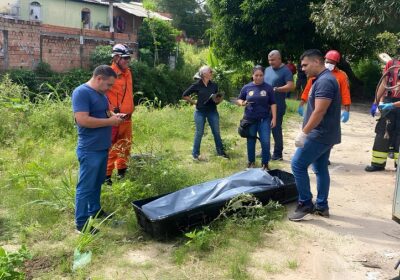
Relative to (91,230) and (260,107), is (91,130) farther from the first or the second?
(260,107)

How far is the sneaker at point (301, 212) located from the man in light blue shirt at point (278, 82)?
237cm

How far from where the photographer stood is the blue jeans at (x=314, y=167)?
14.5 ft

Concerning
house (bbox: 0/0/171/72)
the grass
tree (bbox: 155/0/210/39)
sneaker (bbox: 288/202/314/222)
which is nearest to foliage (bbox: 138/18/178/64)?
house (bbox: 0/0/171/72)

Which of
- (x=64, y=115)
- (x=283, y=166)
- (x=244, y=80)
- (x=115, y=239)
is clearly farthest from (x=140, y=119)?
(x=244, y=80)

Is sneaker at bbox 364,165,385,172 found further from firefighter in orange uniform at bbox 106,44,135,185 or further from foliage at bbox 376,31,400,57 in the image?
foliage at bbox 376,31,400,57

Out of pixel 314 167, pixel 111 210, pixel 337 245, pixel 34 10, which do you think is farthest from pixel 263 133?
pixel 34 10

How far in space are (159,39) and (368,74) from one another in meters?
12.9

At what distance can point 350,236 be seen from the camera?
4.32 metres

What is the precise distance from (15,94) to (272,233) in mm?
7303

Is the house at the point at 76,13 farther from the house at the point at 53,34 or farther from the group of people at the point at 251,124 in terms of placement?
the group of people at the point at 251,124

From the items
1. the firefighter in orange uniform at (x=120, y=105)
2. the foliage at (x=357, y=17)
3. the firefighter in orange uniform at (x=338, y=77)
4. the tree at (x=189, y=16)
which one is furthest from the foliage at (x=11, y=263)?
A: the tree at (x=189, y=16)

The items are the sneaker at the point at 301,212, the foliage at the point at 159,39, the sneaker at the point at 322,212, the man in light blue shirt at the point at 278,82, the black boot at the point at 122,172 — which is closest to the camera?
→ the sneaker at the point at 301,212

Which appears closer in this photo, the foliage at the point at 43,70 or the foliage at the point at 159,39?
the foliage at the point at 43,70

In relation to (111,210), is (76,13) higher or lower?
higher
